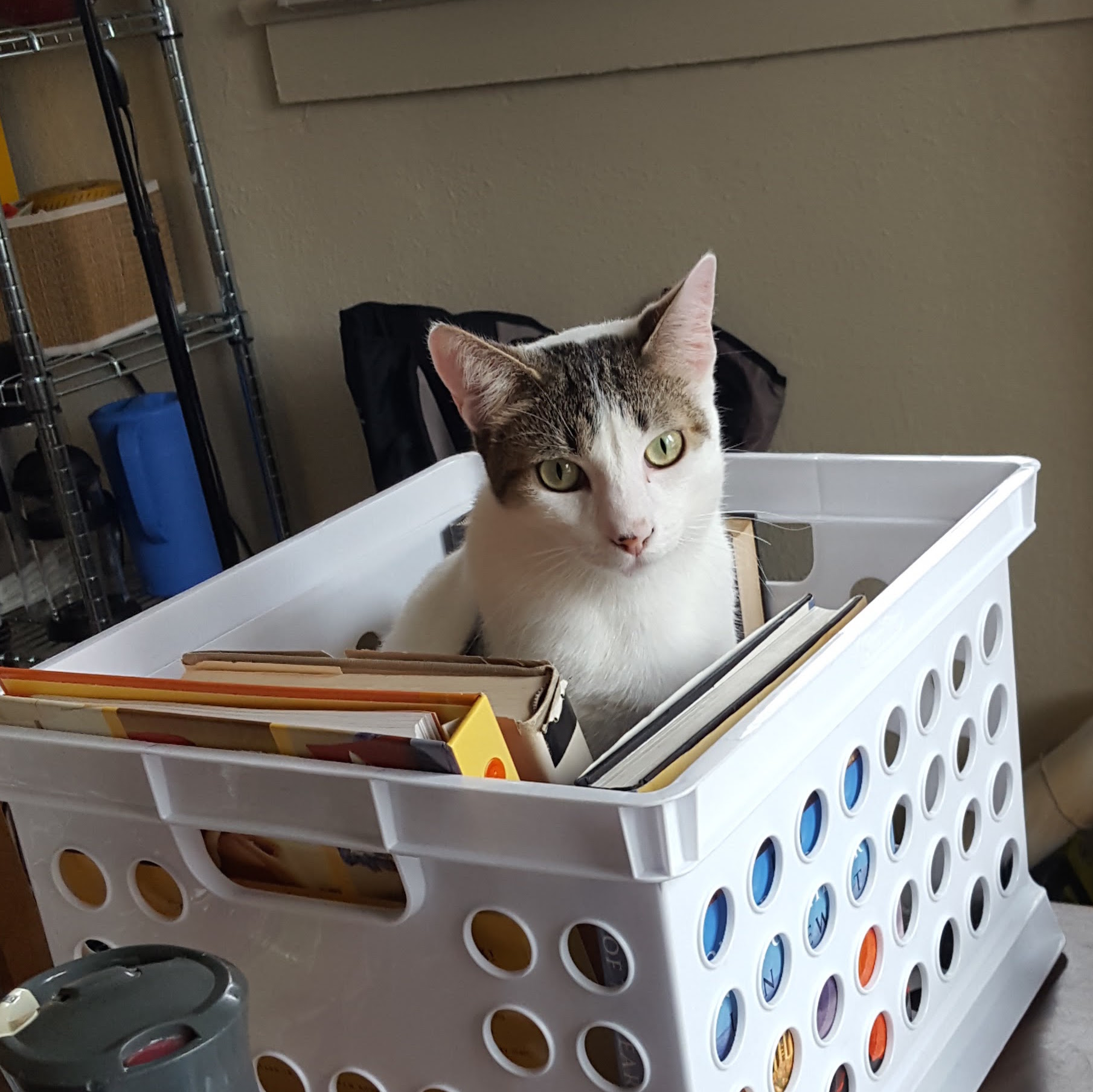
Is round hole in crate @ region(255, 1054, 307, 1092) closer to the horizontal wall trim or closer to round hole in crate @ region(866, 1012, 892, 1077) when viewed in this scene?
round hole in crate @ region(866, 1012, 892, 1077)

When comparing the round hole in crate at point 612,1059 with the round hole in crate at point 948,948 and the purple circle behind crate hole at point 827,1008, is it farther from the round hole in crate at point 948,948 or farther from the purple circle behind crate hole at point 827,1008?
the round hole in crate at point 948,948

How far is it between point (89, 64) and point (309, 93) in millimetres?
376

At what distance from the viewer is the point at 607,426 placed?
76cm

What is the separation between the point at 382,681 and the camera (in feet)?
1.99

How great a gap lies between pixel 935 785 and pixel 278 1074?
1.30 ft

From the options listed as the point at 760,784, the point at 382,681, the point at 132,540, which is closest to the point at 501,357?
the point at 382,681

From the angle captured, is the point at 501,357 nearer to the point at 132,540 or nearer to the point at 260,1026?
the point at 260,1026

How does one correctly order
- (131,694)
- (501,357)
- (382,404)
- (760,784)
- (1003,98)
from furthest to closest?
(382,404), (1003,98), (501,357), (131,694), (760,784)

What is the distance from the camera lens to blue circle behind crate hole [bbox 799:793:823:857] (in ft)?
1.92

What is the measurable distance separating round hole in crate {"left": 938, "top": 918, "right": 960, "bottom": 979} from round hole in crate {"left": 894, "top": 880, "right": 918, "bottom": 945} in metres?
0.03

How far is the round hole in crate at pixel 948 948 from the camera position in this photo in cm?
73

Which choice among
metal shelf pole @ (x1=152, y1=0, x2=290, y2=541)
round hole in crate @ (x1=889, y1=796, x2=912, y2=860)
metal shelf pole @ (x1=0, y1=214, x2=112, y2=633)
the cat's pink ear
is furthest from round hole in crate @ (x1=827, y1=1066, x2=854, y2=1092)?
metal shelf pole @ (x1=152, y1=0, x2=290, y2=541)

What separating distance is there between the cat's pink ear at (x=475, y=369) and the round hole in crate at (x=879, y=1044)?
0.43 m

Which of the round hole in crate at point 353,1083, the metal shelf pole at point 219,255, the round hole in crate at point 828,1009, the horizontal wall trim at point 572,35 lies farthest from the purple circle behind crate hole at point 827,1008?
the metal shelf pole at point 219,255
